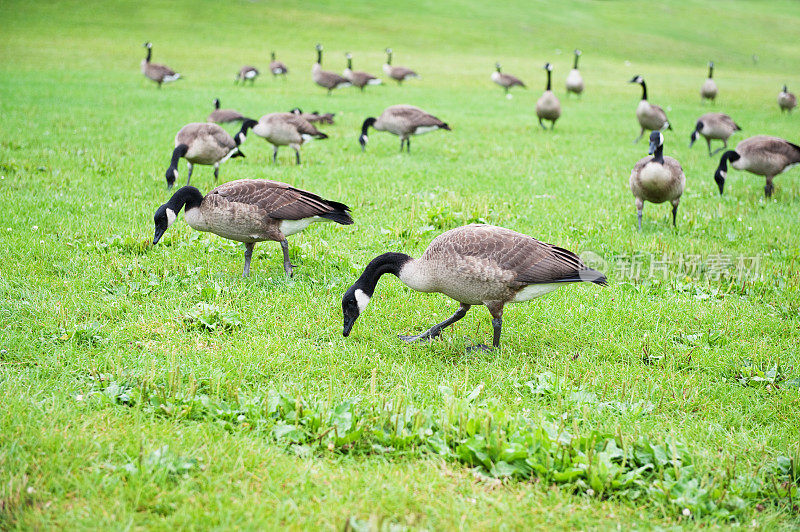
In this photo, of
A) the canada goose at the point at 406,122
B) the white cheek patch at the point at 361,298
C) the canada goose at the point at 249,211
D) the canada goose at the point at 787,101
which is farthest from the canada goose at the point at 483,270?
the canada goose at the point at 787,101

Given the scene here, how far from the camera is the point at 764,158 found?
43.2ft

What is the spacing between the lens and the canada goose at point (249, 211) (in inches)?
293

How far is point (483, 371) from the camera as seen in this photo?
18.9 ft

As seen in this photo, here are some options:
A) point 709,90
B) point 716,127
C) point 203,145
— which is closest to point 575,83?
point 709,90

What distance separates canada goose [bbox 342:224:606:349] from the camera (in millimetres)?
5824

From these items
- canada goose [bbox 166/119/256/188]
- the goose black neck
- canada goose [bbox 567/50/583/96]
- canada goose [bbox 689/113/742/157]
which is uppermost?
canada goose [bbox 567/50/583/96]

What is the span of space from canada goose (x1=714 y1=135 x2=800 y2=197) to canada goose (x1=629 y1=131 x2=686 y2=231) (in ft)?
11.2

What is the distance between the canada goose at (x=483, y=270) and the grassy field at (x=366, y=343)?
57 cm

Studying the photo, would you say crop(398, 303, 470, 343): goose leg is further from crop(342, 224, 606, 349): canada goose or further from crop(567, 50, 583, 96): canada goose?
crop(567, 50, 583, 96): canada goose

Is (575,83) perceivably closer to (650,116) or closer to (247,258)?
(650,116)

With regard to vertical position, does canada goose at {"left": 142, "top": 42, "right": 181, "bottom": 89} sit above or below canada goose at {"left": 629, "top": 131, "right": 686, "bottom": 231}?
above

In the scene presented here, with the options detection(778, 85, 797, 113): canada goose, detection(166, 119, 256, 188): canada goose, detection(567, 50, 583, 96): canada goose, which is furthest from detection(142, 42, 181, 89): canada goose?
detection(778, 85, 797, 113): canada goose

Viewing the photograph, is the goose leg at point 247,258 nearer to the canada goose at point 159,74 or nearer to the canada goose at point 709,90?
the canada goose at point 159,74

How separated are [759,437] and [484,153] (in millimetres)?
12733
